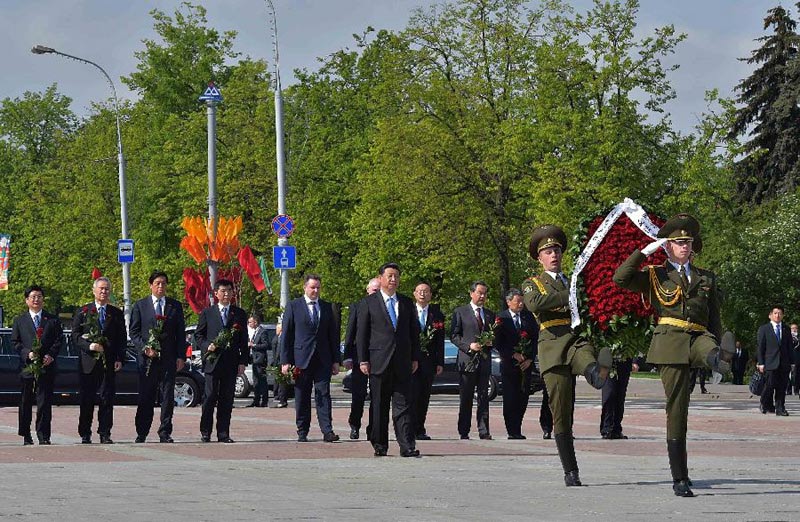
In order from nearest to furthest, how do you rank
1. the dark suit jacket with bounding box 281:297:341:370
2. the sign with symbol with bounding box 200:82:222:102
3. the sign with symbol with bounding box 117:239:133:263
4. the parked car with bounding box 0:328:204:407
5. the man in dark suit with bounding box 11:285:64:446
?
the man in dark suit with bounding box 11:285:64:446, the dark suit jacket with bounding box 281:297:341:370, the parked car with bounding box 0:328:204:407, the sign with symbol with bounding box 200:82:222:102, the sign with symbol with bounding box 117:239:133:263

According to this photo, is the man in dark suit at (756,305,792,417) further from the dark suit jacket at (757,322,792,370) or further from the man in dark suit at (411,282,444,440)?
the man in dark suit at (411,282,444,440)

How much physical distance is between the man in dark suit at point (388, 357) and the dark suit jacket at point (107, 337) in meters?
3.36

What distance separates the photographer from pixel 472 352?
1917cm

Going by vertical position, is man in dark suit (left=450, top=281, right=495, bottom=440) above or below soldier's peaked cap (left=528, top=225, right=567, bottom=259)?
below

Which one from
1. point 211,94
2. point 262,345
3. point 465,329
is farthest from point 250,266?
point 465,329

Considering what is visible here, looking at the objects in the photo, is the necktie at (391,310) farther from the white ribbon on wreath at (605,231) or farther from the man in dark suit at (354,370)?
the white ribbon on wreath at (605,231)

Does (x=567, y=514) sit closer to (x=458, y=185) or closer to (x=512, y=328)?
(x=512, y=328)

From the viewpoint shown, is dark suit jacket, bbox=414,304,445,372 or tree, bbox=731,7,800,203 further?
tree, bbox=731,7,800,203

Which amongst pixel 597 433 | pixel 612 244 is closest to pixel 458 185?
pixel 597 433

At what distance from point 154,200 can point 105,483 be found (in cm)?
4801

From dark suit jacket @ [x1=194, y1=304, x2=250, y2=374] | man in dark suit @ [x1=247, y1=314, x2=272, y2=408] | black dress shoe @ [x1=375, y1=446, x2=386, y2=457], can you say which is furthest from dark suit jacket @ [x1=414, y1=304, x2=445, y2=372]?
man in dark suit @ [x1=247, y1=314, x2=272, y2=408]

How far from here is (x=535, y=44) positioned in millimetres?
47906

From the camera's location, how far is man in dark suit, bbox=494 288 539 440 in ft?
62.2

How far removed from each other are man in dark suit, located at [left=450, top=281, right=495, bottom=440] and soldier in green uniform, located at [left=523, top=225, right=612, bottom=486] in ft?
22.1
